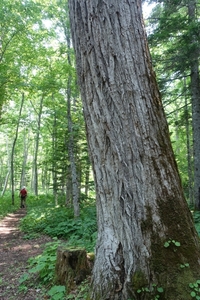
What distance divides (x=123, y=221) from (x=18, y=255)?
15.4ft

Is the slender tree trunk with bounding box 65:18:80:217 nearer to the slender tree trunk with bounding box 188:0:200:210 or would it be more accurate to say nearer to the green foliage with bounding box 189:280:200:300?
the slender tree trunk with bounding box 188:0:200:210

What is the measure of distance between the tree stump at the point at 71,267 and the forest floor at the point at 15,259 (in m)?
0.35

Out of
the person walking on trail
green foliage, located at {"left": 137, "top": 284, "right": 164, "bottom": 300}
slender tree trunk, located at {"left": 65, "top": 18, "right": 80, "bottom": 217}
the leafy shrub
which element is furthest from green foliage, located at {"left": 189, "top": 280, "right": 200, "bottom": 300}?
the person walking on trail

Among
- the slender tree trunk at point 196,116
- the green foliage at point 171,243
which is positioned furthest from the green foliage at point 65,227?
the slender tree trunk at point 196,116

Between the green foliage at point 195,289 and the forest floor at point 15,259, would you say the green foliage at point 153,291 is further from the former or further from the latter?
the forest floor at point 15,259

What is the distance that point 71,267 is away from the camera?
3557 mm

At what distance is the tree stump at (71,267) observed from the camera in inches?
135

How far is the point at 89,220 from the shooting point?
7.98 metres

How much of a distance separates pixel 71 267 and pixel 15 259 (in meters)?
2.65

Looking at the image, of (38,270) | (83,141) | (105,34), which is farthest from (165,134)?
(83,141)

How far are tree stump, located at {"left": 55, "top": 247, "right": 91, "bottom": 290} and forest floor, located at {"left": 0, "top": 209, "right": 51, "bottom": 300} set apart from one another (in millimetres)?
354

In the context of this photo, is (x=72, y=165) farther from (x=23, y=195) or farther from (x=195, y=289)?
(x=23, y=195)

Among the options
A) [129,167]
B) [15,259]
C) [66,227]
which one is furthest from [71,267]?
[66,227]

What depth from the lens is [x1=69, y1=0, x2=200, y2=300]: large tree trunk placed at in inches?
82.6
